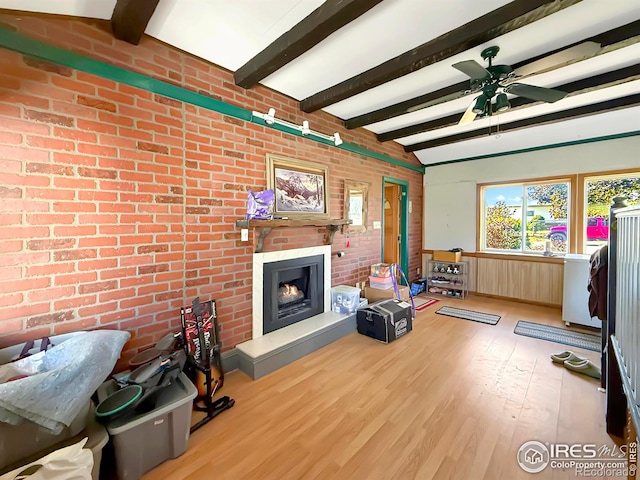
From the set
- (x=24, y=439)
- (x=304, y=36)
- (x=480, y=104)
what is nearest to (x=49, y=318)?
(x=24, y=439)

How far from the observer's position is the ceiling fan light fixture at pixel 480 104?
2379 mm

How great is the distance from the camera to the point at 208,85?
239 centimetres

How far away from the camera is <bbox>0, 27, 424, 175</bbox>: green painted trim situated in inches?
62.1

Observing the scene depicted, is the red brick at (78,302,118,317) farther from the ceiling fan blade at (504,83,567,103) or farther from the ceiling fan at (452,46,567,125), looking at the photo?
the ceiling fan blade at (504,83,567,103)

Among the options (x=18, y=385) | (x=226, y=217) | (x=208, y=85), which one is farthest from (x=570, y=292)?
(x=18, y=385)

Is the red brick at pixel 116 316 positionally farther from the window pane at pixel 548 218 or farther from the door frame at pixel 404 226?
the window pane at pixel 548 218

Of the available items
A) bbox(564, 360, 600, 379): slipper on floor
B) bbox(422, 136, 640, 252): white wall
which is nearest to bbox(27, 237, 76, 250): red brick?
bbox(564, 360, 600, 379): slipper on floor

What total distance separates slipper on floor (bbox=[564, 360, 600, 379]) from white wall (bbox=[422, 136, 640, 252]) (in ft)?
9.20

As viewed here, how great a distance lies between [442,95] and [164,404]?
360 centimetres

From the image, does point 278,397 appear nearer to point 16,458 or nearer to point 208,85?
point 16,458

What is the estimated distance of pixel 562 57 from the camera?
1.87 metres

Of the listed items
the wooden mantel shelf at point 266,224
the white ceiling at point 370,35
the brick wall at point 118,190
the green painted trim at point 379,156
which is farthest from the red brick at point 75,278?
the green painted trim at point 379,156

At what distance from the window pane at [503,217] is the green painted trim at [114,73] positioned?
4229mm

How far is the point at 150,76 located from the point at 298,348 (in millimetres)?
2699
